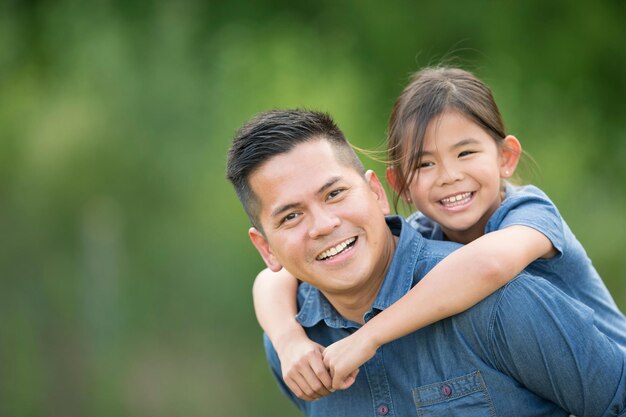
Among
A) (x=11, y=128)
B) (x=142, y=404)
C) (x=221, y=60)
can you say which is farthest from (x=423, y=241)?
(x=11, y=128)

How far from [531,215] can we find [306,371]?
2.18 feet

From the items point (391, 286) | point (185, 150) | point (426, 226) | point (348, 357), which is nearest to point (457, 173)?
point (426, 226)

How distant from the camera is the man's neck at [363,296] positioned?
7.05ft

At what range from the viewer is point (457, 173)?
2439 mm

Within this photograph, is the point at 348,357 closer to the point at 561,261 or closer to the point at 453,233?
the point at 561,261

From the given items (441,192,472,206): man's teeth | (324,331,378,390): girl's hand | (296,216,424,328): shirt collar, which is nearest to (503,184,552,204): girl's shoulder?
(441,192,472,206): man's teeth

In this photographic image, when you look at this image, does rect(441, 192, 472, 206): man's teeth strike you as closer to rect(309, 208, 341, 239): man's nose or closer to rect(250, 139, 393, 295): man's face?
rect(250, 139, 393, 295): man's face

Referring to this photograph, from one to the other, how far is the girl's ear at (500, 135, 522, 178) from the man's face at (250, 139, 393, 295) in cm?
59

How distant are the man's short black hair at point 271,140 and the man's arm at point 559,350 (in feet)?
1.73

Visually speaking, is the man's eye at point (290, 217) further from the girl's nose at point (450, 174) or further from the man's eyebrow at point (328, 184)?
the girl's nose at point (450, 174)

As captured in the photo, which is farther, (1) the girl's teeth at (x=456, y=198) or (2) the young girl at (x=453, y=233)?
(1) the girl's teeth at (x=456, y=198)

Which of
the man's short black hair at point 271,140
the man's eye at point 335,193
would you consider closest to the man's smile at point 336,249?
the man's eye at point 335,193

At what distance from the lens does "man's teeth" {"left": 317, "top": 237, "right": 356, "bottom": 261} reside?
2039 mm

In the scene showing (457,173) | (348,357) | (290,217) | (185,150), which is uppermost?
(185,150)
